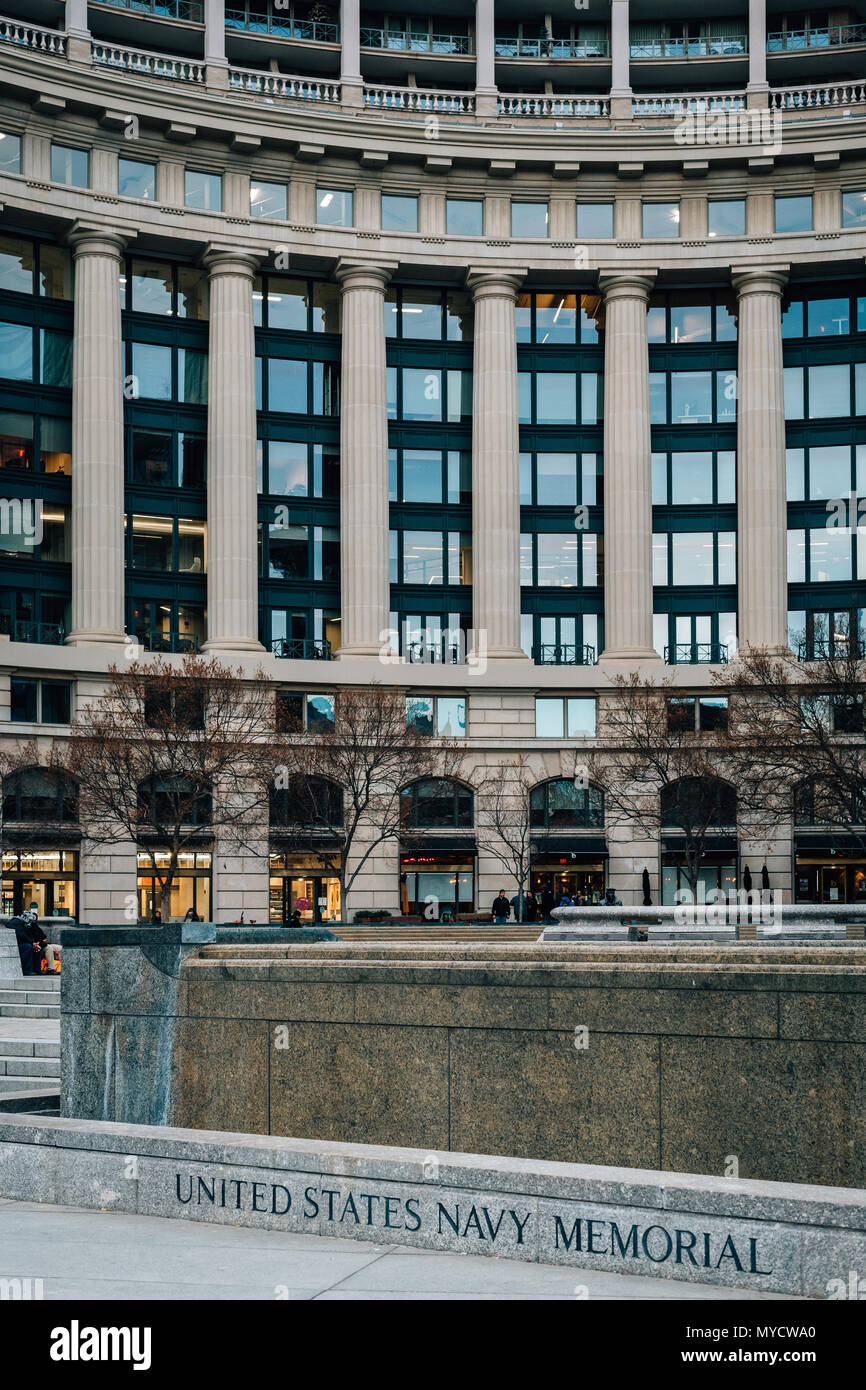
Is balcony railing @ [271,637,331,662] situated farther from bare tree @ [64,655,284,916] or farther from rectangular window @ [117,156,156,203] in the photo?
rectangular window @ [117,156,156,203]

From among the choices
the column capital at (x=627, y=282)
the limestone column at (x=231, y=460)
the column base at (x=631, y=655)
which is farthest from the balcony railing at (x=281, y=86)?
the column base at (x=631, y=655)

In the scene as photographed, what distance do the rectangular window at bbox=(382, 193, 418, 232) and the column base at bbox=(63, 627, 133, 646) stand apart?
2192 centimetres

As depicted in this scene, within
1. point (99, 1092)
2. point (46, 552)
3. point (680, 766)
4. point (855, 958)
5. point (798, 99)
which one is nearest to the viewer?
point (855, 958)

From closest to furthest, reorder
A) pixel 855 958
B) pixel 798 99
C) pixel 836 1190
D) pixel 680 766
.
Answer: pixel 836 1190 < pixel 855 958 < pixel 680 766 < pixel 798 99

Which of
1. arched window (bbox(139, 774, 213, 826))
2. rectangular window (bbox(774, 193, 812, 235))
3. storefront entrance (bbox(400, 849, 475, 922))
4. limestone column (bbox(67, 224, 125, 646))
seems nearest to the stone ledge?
arched window (bbox(139, 774, 213, 826))

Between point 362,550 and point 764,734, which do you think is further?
point 362,550

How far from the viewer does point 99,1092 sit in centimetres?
1491

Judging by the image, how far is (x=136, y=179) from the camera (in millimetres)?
64438

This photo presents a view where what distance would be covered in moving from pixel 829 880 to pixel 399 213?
3389 centimetres

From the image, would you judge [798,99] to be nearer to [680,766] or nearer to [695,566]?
[695,566]

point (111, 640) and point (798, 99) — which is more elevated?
point (798, 99)

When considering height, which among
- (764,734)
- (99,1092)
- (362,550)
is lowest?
(99,1092)

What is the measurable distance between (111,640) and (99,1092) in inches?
1863

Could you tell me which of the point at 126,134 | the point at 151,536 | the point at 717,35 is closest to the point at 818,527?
the point at 717,35
